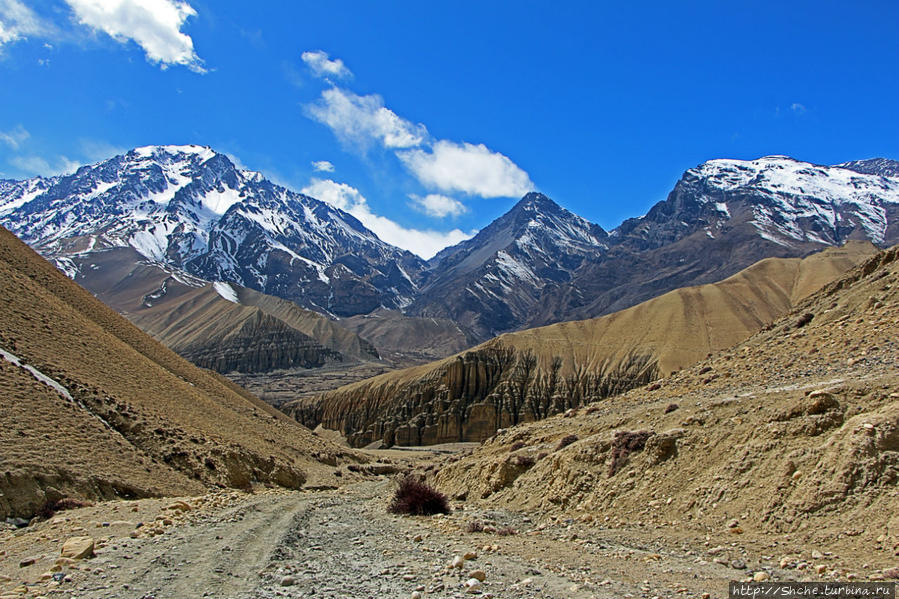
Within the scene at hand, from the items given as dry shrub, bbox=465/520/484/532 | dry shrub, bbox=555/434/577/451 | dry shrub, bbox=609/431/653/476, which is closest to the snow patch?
dry shrub, bbox=465/520/484/532

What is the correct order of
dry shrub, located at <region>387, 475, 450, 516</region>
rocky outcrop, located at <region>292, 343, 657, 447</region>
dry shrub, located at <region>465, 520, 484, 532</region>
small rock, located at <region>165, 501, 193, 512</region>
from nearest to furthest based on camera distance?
dry shrub, located at <region>465, 520, 484, 532</region>
small rock, located at <region>165, 501, 193, 512</region>
dry shrub, located at <region>387, 475, 450, 516</region>
rocky outcrop, located at <region>292, 343, 657, 447</region>

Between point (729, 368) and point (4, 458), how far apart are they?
86.7 ft

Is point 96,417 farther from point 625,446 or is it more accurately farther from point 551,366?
point 551,366

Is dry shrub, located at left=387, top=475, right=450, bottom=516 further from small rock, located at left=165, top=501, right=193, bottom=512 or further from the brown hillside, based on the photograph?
small rock, located at left=165, top=501, right=193, bottom=512

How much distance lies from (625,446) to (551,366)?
10541 centimetres

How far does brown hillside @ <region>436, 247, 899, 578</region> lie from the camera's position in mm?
10369

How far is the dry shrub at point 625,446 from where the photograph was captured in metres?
15.9

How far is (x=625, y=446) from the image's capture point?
1620 cm

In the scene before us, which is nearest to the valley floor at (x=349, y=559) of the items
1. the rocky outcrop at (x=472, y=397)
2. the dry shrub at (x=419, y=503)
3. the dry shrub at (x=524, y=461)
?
the dry shrub at (x=419, y=503)

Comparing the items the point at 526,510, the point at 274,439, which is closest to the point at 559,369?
the point at 274,439

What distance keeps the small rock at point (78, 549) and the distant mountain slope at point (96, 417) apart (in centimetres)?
829

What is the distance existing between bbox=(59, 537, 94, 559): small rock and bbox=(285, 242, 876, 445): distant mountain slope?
101985 mm

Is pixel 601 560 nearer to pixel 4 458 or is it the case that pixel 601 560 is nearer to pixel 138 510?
pixel 138 510

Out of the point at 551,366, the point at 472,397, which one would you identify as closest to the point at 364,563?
the point at 472,397
